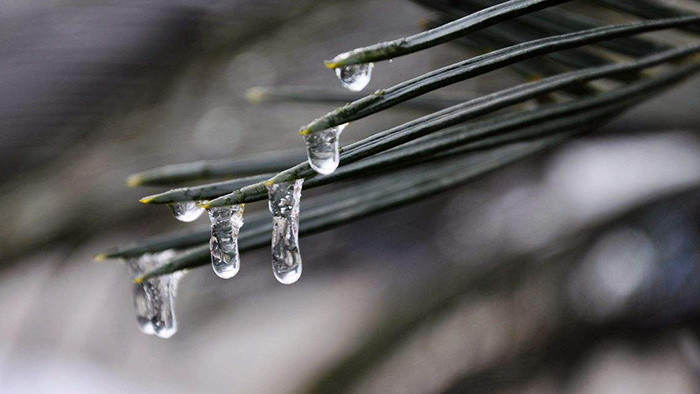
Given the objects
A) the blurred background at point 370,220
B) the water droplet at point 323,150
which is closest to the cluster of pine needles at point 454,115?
the water droplet at point 323,150

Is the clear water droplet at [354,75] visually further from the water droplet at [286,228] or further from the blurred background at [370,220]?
the blurred background at [370,220]

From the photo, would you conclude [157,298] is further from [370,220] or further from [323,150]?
[370,220]

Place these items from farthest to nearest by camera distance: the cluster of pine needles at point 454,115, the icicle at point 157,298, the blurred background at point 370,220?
the blurred background at point 370,220
the icicle at point 157,298
the cluster of pine needles at point 454,115

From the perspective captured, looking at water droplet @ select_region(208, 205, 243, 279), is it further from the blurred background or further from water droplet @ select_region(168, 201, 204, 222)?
the blurred background

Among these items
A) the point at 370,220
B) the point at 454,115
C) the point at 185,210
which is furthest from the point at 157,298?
the point at 370,220

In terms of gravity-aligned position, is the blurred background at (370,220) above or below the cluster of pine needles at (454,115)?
above

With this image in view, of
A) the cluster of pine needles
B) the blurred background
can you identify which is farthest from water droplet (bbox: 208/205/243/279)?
the blurred background
